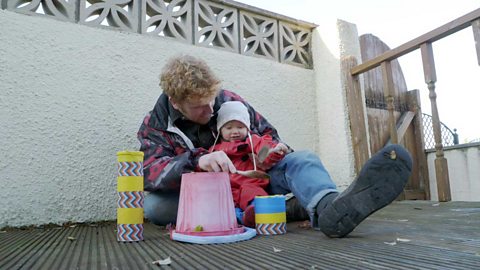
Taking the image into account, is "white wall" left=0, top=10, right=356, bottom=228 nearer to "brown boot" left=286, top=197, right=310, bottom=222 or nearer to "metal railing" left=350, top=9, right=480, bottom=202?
"brown boot" left=286, top=197, right=310, bottom=222

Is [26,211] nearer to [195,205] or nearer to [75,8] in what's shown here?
[195,205]

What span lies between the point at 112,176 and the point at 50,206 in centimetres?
31

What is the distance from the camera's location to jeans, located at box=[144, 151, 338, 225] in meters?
1.22

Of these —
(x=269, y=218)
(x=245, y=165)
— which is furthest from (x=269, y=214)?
(x=245, y=165)

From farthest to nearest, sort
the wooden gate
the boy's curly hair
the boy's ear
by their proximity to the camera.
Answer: the wooden gate → the boy's ear → the boy's curly hair

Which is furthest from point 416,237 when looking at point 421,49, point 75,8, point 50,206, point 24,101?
point 75,8

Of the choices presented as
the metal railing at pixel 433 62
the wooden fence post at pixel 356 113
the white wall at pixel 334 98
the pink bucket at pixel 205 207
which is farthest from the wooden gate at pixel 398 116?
the pink bucket at pixel 205 207

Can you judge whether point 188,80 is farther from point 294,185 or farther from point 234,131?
point 294,185

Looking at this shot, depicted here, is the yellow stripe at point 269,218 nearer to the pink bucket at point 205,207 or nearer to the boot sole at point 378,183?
the pink bucket at point 205,207

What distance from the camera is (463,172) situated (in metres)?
3.18

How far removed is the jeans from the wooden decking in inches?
4.0

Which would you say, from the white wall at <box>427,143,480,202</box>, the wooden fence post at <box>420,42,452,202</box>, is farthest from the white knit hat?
the white wall at <box>427,143,480,202</box>

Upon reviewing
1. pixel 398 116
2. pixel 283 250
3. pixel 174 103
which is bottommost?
pixel 283 250

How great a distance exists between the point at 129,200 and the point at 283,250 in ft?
1.80
